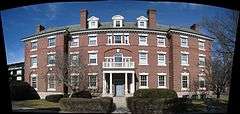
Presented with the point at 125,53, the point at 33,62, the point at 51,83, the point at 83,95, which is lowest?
the point at 83,95

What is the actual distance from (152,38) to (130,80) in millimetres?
2260

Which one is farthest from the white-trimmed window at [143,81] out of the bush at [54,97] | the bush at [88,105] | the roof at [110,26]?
the bush at [54,97]

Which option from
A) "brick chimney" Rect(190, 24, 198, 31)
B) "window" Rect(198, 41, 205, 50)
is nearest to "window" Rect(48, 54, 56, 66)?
"brick chimney" Rect(190, 24, 198, 31)

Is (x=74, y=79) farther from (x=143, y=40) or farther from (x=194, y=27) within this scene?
(x=194, y=27)

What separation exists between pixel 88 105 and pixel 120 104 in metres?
1.50

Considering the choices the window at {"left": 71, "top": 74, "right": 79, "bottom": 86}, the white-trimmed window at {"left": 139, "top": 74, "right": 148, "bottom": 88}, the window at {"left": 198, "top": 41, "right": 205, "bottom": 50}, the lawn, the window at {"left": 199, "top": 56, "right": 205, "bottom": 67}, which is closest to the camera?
the lawn

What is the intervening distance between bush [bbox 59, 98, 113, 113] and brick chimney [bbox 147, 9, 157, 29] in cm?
375

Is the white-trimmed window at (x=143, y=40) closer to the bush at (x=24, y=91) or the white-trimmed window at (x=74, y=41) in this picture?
the white-trimmed window at (x=74, y=41)

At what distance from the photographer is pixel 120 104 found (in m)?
15.7

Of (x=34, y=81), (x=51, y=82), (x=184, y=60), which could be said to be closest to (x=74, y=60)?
(x=51, y=82)

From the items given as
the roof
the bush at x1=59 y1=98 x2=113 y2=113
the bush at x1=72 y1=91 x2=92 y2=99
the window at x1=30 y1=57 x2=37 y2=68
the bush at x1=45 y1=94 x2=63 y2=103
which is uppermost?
the roof

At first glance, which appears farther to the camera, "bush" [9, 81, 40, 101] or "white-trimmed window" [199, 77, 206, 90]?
"white-trimmed window" [199, 77, 206, 90]

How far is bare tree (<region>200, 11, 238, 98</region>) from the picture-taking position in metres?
15.8

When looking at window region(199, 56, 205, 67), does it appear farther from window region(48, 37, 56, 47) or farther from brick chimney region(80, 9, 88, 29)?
window region(48, 37, 56, 47)
